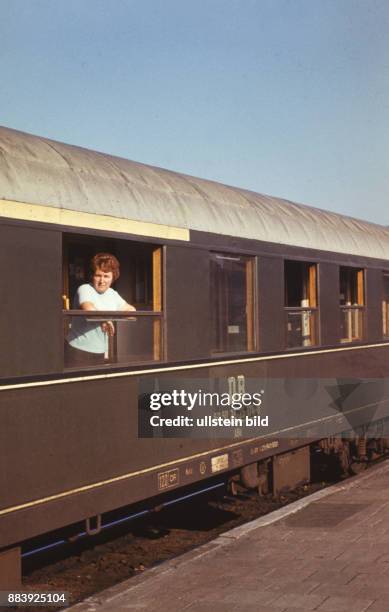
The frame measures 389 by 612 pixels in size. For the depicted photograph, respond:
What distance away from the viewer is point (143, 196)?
6.38 meters

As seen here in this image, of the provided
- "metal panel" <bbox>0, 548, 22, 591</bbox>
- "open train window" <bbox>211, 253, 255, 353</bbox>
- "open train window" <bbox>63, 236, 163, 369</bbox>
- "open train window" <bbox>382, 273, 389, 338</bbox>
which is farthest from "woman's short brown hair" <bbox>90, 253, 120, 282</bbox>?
"open train window" <bbox>382, 273, 389, 338</bbox>

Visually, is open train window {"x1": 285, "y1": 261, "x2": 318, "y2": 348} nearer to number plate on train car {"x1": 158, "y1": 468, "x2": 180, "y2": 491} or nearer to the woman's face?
number plate on train car {"x1": 158, "y1": 468, "x2": 180, "y2": 491}

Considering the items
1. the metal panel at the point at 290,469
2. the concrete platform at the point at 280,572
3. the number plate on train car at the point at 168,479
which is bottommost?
the concrete platform at the point at 280,572

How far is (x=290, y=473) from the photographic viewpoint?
29.1ft

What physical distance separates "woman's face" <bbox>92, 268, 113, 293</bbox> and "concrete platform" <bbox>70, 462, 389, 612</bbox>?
203 centimetres

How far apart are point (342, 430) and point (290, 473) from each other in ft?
2.84

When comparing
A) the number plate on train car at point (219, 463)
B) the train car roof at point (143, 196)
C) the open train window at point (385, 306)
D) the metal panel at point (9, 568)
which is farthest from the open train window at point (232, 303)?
the open train window at point (385, 306)

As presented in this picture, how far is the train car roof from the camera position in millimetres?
5376

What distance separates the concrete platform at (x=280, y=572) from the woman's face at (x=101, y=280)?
2035 mm

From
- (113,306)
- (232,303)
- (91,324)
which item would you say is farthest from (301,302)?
(91,324)

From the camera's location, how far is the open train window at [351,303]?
31.3ft

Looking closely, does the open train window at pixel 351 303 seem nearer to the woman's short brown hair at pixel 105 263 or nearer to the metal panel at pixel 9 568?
the woman's short brown hair at pixel 105 263

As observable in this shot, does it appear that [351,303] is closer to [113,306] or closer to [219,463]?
[219,463]

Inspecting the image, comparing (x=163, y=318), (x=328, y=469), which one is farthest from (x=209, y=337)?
(x=328, y=469)
